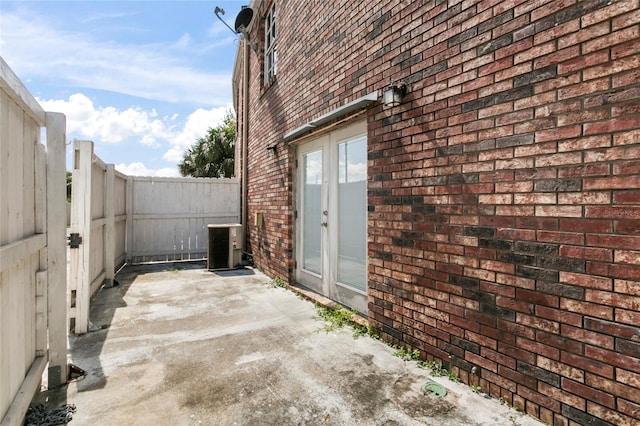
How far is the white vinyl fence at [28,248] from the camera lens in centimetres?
156

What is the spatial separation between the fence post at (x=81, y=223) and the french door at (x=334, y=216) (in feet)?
8.58

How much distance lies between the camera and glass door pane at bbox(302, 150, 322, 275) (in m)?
4.56

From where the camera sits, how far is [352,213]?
382 centimetres

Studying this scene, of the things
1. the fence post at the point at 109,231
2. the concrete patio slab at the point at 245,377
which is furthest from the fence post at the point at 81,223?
the fence post at the point at 109,231

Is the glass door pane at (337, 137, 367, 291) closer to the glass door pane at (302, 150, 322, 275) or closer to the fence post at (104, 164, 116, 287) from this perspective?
the glass door pane at (302, 150, 322, 275)

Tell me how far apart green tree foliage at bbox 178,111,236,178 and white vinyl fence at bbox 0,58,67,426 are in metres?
17.9

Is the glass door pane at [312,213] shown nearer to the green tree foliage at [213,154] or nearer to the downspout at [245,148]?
the downspout at [245,148]

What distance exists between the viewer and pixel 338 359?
2.72m

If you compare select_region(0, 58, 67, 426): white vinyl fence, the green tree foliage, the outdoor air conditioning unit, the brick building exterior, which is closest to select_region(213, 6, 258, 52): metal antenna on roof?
the outdoor air conditioning unit

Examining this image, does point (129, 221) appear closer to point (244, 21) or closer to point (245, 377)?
point (244, 21)

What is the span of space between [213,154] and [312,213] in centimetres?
1624

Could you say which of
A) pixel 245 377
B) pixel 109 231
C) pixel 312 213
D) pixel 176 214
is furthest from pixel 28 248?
pixel 176 214

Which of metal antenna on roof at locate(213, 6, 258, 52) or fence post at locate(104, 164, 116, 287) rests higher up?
metal antenna on roof at locate(213, 6, 258, 52)

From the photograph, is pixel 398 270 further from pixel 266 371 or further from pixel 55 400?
pixel 55 400
